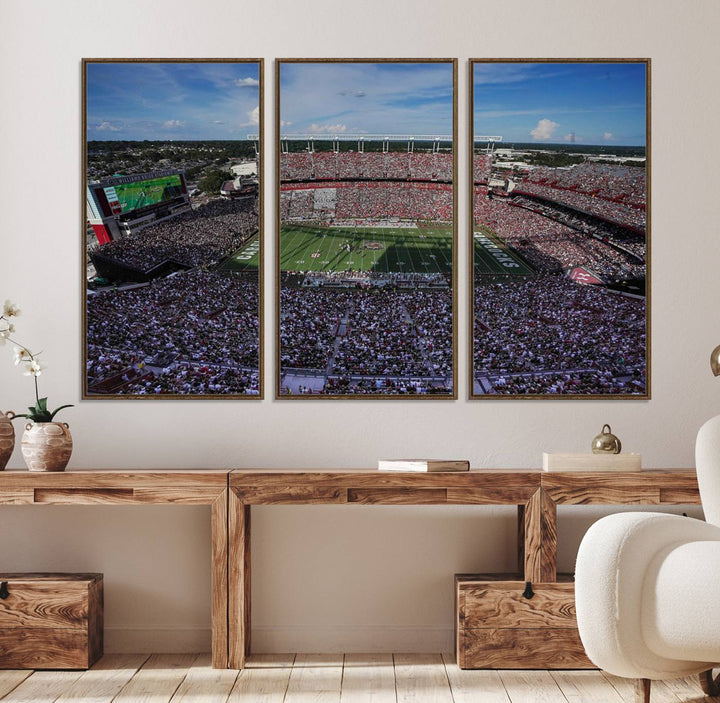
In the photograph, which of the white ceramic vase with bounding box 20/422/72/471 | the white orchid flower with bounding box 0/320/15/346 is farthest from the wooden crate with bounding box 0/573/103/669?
the white orchid flower with bounding box 0/320/15/346

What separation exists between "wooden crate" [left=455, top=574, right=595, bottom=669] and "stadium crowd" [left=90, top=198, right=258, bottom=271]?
163 centimetres

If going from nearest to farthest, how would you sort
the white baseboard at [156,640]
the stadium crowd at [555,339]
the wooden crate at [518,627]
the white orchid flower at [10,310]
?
the wooden crate at [518,627]
the white orchid flower at [10,310]
the white baseboard at [156,640]
the stadium crowd at [555,339]

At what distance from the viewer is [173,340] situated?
11.3 ft

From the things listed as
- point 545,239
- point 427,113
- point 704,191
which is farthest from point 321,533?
point 704,191

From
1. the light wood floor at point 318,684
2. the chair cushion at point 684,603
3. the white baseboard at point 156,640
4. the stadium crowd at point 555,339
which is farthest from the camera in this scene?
the stadium crowd at point 555,339

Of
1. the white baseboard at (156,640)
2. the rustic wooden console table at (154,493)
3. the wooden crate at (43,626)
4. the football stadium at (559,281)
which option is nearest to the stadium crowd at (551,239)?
the football stadium at (559,281)

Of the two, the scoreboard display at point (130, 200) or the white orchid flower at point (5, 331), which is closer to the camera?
the white orchid flower at point (5, 331)

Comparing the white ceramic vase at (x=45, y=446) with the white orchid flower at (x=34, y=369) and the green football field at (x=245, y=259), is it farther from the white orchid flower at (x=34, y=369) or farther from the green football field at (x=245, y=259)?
the green football field at (x=245, y=259)

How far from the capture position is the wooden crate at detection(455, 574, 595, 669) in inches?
118

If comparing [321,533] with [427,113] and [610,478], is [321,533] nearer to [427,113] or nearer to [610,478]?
[610,478]

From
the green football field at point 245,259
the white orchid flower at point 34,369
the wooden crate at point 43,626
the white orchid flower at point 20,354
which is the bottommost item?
the wooden crate at point 43,626

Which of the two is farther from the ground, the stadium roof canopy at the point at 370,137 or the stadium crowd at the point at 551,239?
the stadium roof canopy at the point at 370,137

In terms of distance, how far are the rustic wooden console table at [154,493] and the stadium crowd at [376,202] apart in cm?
112

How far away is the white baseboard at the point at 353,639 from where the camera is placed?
11.0ft
